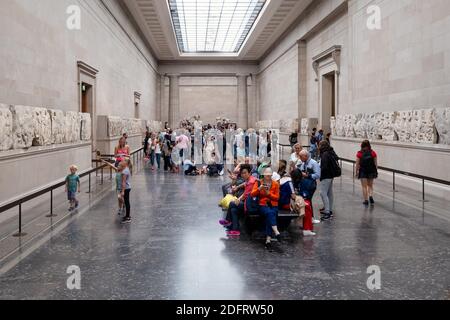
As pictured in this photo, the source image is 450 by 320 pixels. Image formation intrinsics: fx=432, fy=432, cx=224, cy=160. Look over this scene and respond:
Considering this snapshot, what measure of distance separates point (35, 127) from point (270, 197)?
229 inches

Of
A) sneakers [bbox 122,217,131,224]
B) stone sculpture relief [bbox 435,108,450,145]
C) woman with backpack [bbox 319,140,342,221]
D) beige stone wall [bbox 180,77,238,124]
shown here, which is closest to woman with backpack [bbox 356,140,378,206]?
woman with backpack [bbox 319,140,342,221]

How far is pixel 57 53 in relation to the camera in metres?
11.3

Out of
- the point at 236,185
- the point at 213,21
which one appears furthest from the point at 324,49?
the point at 236,185

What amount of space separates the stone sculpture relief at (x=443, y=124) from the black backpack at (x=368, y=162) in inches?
79.1

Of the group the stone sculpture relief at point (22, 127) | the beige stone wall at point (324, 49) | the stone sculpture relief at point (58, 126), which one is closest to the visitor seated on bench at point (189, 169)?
the stone sculpture relief at point (58, 126)

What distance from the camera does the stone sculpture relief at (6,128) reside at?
786cm

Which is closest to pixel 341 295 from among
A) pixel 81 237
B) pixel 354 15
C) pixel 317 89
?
pixel 81 237

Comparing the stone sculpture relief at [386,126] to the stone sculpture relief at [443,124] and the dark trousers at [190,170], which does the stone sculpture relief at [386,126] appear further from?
the dark trousers at [190,170]

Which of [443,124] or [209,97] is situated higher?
[209,97]

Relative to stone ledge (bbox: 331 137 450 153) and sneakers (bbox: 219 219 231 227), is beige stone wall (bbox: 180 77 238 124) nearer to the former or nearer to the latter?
stone ledge (bbox: 331 137 450 153)

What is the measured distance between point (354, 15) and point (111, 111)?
10.4 metres

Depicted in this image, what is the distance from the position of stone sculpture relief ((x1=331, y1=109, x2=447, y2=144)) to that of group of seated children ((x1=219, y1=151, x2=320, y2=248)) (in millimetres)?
4354

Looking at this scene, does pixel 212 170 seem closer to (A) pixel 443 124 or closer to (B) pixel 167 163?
(B) pixel 167 163

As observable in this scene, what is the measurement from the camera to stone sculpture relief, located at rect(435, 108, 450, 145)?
32.8ft
